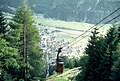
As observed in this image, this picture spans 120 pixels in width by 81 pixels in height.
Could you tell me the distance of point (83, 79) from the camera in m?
41.9

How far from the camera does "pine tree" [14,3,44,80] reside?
41188 millimetres

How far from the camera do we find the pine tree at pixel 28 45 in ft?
135

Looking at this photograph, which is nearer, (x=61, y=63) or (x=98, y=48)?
(x=61, y=63)

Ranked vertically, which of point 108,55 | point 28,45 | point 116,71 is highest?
point 28,45

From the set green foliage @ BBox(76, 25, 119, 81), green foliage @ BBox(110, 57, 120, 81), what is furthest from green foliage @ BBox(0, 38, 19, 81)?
green foliage @ BBox(110, 57, 120, 81)

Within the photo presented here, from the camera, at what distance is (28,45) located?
41938 millimetres

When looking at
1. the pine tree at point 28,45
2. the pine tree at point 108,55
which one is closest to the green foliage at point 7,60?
the pine tree at point 28,45

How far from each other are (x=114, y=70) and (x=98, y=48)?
19.7 ft

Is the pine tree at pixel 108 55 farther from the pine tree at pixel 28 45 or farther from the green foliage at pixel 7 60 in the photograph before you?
the green foliage at pixel 7 60

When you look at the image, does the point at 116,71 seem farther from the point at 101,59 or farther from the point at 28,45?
the point at 28,45

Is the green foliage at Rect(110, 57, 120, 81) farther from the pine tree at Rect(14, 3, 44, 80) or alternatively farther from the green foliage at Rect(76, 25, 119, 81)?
the pine tree at Rect(14, 3, 44, 80)

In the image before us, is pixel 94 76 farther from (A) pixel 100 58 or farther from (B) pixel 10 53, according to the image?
(B) pixel 10 53

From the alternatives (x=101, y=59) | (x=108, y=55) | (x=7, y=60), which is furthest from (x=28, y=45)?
(x=108, y=55)

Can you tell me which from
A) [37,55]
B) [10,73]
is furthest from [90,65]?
[10,73]
